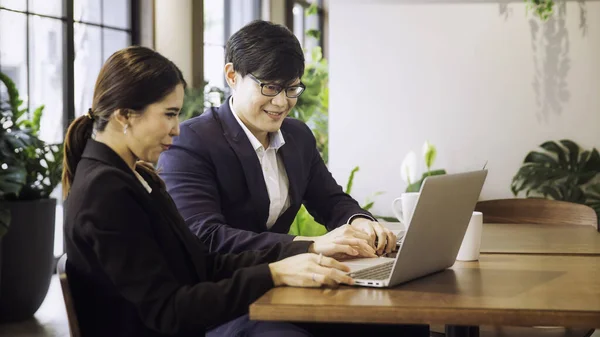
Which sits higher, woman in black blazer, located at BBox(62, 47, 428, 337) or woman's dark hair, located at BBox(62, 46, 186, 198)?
woman's dark hair, located at BBox(62, 46, 186, 198)

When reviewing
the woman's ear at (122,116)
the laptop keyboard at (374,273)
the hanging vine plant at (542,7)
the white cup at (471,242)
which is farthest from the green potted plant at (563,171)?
the woman's ear at (122,116)

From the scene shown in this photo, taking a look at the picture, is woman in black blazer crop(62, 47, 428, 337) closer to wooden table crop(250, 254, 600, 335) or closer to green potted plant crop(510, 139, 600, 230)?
wooden table crop(250, 254, 600, 335)

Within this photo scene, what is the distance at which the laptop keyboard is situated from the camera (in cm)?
195

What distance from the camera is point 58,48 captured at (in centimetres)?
662

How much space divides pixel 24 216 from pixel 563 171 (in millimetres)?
3204

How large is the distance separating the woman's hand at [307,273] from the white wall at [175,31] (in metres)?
5.73

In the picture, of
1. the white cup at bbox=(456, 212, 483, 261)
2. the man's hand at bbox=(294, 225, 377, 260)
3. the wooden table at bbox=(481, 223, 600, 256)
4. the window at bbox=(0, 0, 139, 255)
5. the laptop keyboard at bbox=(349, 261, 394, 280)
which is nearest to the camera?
the laptop keyboard at bbox=(349, 261, 394, 280)

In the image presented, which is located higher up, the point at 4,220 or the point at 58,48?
the point at 58,48

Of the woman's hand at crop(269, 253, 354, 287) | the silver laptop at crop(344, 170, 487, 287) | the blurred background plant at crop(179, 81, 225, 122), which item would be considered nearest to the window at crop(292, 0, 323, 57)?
the blurred background plant at crop(179, 81, 225, 122)

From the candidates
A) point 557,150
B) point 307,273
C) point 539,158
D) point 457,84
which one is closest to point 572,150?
point 557,150

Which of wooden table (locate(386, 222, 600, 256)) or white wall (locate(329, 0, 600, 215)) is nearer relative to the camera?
wooden table (locate(386, 222, 600, 256))

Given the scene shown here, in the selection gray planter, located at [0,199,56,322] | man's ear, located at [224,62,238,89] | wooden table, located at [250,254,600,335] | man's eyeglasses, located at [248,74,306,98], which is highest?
man's ear, located at [224,62,238,89]

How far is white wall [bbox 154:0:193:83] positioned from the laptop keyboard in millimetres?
5605

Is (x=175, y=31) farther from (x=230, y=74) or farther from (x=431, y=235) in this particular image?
(x=431, y=235)
